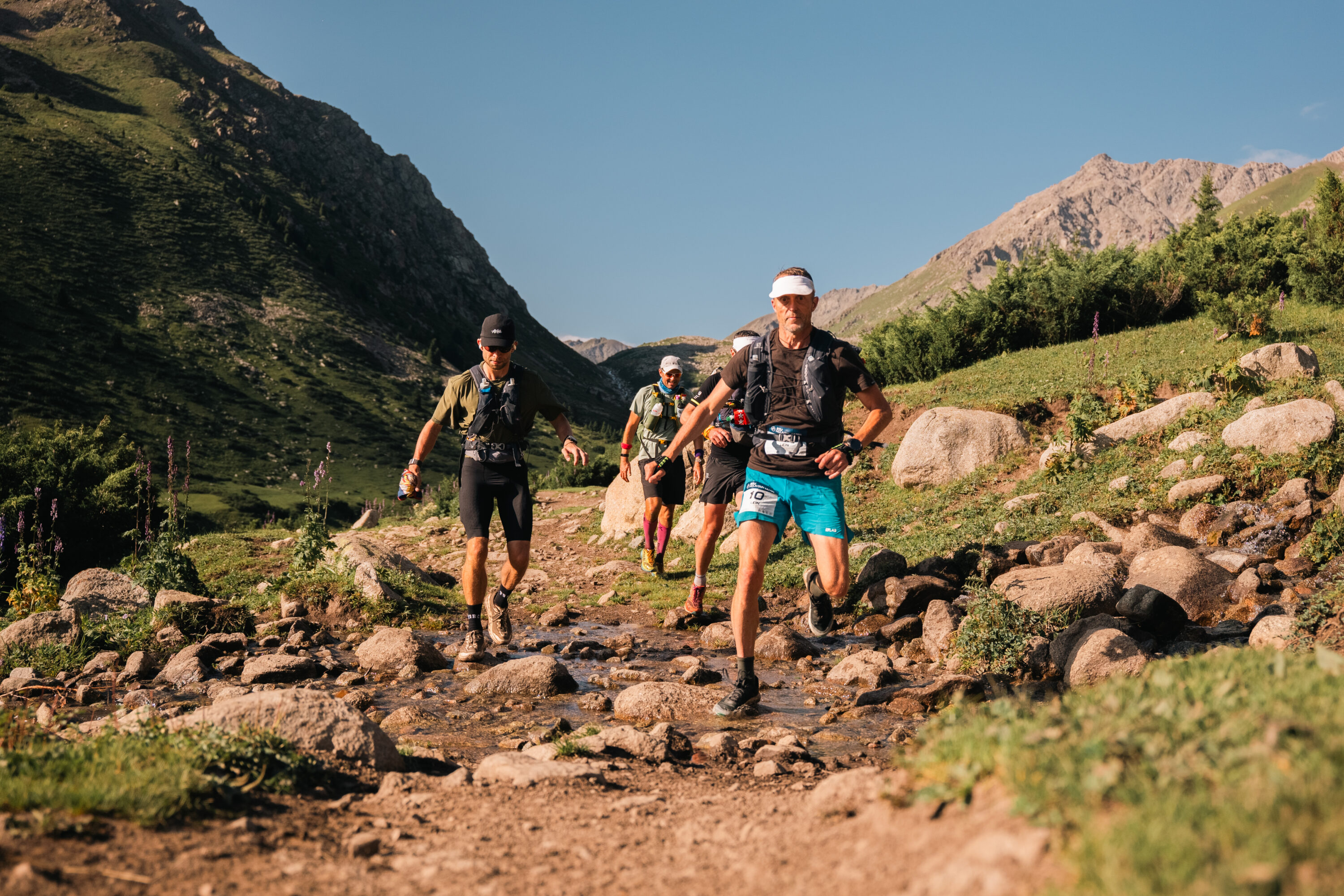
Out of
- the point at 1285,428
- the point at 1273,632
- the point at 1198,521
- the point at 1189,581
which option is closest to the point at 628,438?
the point at 1189,581

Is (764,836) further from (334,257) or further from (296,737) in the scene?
(334,257)

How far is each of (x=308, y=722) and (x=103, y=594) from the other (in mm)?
6105

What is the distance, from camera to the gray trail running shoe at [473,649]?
7223mm

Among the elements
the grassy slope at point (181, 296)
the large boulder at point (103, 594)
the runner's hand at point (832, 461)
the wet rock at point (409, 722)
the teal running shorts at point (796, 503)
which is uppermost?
the grassy slope at point (181, 296)

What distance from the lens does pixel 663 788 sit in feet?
13.0

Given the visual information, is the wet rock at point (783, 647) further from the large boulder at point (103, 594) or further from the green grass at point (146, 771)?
the large boulder at point (103, 594)

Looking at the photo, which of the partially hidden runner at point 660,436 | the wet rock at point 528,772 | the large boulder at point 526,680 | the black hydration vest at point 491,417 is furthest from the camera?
the partially hidden runner at point 660,436

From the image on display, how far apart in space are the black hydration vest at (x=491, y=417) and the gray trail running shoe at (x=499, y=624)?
1.56 m

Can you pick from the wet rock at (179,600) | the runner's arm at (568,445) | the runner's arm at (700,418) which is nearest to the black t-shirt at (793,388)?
the runner's arm at (700,418)

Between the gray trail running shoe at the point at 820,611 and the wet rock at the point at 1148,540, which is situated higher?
the wet rock at the point at 1148,540

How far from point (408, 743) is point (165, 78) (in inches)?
6530

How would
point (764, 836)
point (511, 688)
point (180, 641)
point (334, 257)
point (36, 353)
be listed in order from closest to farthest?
1. point (764, 836)
2. point (511, 688)
3. point (180, 641)
4. point (36, 353)
5. point (334, 257)

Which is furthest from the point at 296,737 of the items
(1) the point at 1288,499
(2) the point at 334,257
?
(2) the point at 334,257

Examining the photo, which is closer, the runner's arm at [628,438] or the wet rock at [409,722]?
the wet rock at [409,722]
